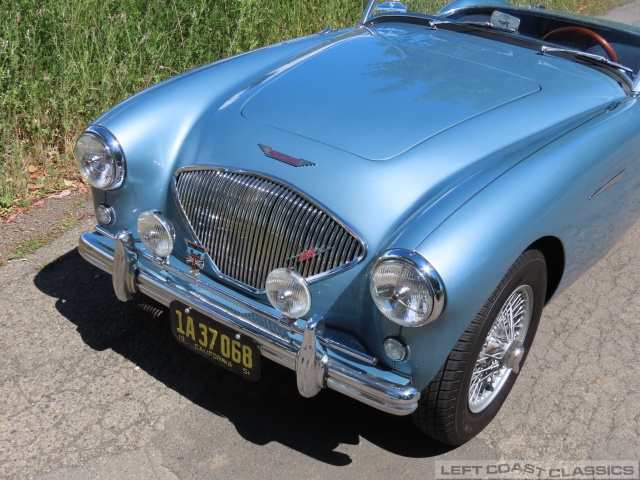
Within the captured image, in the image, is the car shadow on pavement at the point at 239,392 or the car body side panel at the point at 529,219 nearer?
the car body side panel at the point at 529,219

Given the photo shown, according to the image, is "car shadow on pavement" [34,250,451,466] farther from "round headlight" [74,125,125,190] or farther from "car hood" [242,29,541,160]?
"car hood" [242,29,541,160]

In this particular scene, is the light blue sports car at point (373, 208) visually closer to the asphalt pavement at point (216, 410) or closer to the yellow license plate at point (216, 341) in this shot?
the yellow license plate at point (216, 341)

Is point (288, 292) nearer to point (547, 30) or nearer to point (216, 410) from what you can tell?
point (216, 410)

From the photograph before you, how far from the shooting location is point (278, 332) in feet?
8.42

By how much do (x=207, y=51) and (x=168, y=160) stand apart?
9.00 ft

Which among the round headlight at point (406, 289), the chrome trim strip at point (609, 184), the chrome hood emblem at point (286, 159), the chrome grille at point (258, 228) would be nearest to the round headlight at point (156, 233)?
the chrome grille at point (258, 228)

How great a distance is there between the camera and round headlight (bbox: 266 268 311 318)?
2457mm

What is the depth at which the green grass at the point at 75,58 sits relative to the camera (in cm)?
460

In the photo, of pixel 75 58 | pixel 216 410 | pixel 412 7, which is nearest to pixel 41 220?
pixel 75 58

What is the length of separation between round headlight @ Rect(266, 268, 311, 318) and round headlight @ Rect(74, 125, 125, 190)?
933 millimetres

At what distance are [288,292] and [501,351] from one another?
38.9 inches

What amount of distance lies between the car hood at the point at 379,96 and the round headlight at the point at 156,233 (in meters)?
0.60

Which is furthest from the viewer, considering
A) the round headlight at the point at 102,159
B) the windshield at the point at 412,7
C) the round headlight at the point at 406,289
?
the windshield at the point at 412,7

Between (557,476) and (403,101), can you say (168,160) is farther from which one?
(557,476)
